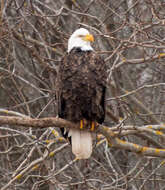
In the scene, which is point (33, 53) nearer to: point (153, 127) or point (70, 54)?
point (70, 54)

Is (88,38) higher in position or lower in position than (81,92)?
higher

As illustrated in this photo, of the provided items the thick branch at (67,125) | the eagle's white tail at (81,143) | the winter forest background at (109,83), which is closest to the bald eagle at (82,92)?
the eagle's white tail at (81,143)

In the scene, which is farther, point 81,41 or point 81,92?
point 81,41

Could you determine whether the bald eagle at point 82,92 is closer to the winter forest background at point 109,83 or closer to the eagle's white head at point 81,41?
the eagle's white head at point 81,41

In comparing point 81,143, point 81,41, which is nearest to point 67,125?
point 81,143

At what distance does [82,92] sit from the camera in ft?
15.4

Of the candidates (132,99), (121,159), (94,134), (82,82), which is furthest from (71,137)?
(121,159)

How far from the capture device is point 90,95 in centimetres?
470

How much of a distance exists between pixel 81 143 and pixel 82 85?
0.62 m

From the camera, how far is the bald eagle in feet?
15.3

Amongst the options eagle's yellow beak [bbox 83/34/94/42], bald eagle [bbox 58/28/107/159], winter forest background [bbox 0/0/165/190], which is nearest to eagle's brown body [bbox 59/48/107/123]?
bald eagle [bbox 58/28/107/159]

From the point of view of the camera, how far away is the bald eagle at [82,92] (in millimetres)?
4656

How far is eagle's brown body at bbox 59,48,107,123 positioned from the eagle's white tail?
0.17 metres

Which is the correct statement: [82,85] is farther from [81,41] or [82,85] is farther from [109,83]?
[109,83]
